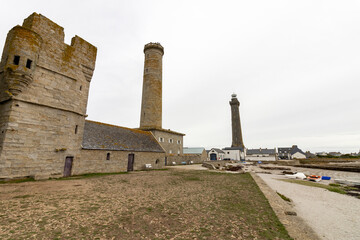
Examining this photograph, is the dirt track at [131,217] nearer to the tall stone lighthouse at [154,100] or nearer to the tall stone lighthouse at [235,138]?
the tall stone lighthouse at [154,100]

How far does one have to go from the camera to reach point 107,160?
58.6 ft

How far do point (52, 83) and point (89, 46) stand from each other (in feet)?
18.4

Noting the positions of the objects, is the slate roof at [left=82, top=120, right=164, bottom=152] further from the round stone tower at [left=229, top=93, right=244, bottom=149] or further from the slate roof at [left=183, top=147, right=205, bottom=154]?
the round stone tower at [left=229, top=93, right=244, bottom=149]

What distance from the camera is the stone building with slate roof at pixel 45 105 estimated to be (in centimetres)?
1093

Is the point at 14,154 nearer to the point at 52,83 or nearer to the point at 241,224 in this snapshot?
the point at 52,83

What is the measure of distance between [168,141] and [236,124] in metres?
43.6

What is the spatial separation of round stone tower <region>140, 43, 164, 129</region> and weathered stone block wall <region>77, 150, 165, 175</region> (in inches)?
370

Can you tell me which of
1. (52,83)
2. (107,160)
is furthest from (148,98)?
(52,83)

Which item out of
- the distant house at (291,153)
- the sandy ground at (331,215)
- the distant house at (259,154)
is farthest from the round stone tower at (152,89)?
the distant house at (291,153)

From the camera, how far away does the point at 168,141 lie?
1315 inches

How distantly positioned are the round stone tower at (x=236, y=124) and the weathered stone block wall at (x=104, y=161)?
51072 millimetres

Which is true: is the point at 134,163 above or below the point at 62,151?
below

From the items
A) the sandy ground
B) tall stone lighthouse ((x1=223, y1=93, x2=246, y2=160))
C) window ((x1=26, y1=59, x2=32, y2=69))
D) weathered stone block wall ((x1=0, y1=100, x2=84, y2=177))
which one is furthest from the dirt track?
tall stone lighthouse ((x1=223, y1=93, x2=246, y2=160))

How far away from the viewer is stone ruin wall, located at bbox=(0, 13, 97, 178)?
10.9m
